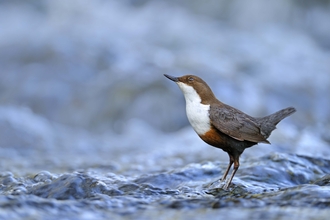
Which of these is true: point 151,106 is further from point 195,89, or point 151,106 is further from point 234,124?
point 234,124

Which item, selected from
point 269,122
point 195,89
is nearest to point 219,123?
point 195,89

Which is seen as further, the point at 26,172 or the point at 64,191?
the point at 26,172

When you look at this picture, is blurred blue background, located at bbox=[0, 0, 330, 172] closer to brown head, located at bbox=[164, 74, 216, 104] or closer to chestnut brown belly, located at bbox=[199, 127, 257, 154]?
chestnut brown belly, located at bbox=[199, 127, 257, 154]

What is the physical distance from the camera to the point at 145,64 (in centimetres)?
1188

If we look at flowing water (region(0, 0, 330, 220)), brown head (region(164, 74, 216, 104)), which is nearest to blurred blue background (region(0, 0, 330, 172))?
flowing water (region(0, 0, 330, 220))

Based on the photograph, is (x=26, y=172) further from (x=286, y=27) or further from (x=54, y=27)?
(x=286, y=27)

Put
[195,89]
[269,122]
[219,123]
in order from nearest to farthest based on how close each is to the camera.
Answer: [219,123] < [195,89] < [269,122]

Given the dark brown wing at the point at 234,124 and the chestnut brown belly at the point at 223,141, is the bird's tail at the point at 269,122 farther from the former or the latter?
the chestnut brown belly at the point at 223,141

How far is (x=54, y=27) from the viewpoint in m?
14.0

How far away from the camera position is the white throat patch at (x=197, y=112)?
186 inches

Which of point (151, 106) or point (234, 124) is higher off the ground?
point (151, 106)

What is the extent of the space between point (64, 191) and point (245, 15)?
431 inches

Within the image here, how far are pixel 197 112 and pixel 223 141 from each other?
0.33m

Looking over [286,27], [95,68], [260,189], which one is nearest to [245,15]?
[286,27]
